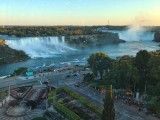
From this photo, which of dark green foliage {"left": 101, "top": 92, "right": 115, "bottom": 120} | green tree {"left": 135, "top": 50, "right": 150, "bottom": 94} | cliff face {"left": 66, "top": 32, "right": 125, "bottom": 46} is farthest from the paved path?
cliff face {"left": 66, "top": 32, "right": 125, "bottom": 46}

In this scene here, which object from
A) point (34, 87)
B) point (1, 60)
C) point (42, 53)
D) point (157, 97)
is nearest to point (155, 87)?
point (157, 97)

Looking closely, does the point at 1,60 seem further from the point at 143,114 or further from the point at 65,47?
the point at 143,114

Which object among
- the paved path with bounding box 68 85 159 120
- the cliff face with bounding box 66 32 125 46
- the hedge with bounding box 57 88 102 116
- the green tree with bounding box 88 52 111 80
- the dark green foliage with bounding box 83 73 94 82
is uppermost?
the green tree with bounding box 88 52 111 80

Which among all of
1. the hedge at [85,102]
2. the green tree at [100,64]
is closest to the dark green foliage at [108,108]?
the hedge at [85,102]

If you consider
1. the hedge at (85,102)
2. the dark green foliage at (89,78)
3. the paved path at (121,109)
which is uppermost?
the hedge at (85,102)

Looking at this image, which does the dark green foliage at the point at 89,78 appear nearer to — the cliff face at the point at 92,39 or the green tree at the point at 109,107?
the green tree at the point at 109,107

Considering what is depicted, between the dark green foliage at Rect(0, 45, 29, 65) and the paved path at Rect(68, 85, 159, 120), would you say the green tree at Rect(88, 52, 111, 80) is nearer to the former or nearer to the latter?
the paved path at Rect(68, 85, 159, 120)
